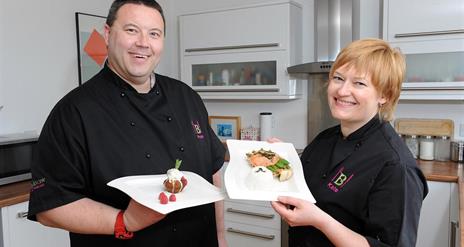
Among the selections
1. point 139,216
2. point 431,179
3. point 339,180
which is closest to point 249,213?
point 431,179

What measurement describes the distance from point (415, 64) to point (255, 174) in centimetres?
188

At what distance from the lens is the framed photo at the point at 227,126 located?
3.62 m

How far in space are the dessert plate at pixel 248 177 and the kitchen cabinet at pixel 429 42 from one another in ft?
4.99

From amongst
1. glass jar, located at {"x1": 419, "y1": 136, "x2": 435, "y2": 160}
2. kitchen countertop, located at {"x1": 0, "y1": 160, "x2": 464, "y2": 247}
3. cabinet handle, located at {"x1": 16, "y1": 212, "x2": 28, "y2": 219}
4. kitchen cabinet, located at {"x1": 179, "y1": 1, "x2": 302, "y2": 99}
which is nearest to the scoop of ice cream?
kitchen countertop, located at {"x1": 0, "y1": 160, "x2": 464, "y2": 247}

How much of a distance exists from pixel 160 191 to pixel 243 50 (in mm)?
2130

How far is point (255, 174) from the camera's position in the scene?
1.30m

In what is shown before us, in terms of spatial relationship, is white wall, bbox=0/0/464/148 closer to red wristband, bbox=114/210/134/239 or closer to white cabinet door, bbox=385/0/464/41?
white cabinet door, bbox=385/0/464/41

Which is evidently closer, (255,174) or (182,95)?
(255,174)

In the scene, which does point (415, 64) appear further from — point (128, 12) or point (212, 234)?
point (128, 12)

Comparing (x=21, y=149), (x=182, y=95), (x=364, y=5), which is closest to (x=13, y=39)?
(x=21, y=149)

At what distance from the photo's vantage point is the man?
3.91ft

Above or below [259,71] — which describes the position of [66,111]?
below

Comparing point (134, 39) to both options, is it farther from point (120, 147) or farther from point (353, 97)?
point (353, 97)

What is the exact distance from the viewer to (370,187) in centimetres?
116
